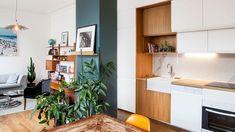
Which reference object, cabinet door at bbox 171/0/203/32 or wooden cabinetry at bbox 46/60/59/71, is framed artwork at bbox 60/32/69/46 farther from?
cabinet door at bbox 171/0/203/32

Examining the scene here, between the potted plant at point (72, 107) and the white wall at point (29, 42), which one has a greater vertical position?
the white wall at point (29, 42)

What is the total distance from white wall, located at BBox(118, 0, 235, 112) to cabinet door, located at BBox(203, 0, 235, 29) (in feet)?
2.29

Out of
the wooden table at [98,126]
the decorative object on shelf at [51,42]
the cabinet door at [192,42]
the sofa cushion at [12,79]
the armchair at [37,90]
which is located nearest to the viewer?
the wooden table at [98,126]

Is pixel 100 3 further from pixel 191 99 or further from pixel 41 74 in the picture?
pixel 41 74

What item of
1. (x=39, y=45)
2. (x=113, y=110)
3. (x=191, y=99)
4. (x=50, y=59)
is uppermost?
(x=39, y=45)

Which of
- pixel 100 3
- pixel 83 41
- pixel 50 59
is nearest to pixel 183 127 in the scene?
pixel 83 41

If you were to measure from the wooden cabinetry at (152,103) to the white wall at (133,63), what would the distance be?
0.51ft

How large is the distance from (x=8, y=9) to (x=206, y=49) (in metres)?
6.56

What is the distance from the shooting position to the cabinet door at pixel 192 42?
10.3 ft

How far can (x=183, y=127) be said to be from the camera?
3.31 metres

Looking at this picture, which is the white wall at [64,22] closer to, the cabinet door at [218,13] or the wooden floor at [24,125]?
the wooden floor at [24,125]

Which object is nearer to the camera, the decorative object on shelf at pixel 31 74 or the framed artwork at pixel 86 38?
the framed artwork at pixel 86 38

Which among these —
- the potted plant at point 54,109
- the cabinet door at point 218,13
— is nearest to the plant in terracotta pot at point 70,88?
the potted plant at point 54,109

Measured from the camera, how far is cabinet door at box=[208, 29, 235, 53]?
9.34ft
